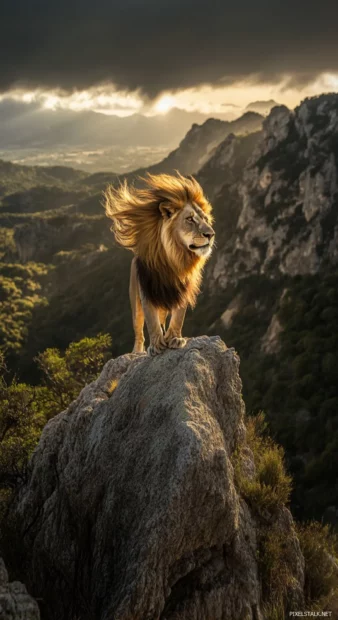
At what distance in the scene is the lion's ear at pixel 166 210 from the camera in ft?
21.0

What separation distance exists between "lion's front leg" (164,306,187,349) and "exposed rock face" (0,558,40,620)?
3.68 metres

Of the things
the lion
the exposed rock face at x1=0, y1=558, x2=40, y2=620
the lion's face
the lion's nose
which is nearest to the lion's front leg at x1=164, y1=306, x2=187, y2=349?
the lion

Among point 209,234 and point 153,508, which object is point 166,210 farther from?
point 153,508

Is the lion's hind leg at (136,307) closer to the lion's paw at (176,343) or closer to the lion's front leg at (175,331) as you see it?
the lion's front leg at (175,331)

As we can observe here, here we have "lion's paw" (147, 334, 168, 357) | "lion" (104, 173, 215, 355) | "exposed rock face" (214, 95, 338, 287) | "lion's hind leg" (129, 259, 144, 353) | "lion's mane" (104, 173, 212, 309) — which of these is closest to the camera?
"lion" (104, 173, 215, 355)

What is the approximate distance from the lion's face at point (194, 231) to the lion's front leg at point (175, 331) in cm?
116

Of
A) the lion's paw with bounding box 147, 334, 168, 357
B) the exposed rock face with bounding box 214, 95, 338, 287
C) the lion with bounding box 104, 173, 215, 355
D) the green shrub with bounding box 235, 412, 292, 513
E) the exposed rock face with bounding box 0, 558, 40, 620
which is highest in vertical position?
the exposed rock face with bounding box 214, 95, 338, 287

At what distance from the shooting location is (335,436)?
3462cm

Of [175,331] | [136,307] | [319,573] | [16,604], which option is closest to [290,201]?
[136,307]

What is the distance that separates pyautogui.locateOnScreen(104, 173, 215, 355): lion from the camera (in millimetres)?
6387

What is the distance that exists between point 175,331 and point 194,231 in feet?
5.68

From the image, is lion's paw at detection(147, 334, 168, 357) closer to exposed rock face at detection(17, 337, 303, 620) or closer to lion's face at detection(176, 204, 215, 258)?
exposed rock face at detection(17, 337, 303, 620)

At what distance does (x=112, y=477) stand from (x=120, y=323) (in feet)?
259

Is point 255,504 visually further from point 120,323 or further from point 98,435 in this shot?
point 120,323
